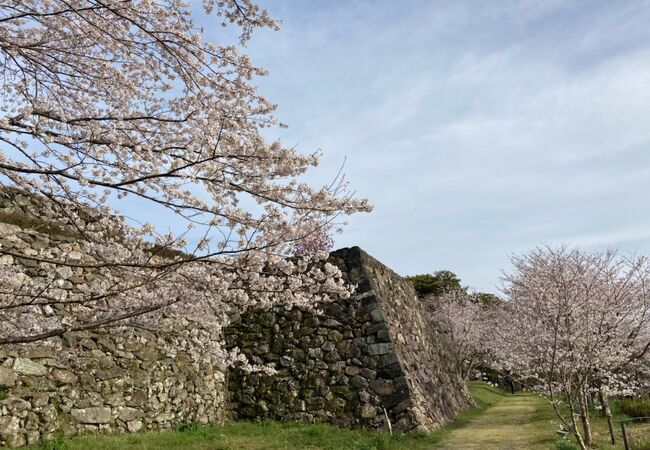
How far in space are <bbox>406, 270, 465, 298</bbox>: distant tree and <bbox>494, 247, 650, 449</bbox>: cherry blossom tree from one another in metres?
25.4

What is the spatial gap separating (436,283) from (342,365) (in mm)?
30219

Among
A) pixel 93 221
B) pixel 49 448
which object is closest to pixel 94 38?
pixel 93 221

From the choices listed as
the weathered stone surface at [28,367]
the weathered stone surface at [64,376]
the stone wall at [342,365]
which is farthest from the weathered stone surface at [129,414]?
the stone wall at [342,365]

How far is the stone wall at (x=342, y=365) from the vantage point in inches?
472

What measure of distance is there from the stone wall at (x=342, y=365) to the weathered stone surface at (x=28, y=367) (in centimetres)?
580

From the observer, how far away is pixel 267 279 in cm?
536

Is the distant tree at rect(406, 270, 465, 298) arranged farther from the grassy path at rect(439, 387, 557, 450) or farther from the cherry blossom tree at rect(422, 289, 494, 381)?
the grassy path at rect(439, 387, 557, 450)

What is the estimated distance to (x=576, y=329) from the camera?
34.3ft

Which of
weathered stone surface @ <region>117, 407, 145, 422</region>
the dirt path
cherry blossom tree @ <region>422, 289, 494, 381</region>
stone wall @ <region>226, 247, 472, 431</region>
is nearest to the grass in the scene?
the dirt path

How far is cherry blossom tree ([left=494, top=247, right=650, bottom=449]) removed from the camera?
988 centimetres

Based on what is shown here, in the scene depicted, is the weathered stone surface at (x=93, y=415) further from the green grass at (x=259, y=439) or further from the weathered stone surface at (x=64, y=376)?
the weathered stone surface at (x=64, y=376)

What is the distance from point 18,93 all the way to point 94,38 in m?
0.97

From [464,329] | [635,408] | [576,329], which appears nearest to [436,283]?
[464,329]

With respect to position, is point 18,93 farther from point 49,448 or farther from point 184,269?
point 49,448
